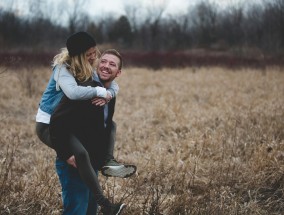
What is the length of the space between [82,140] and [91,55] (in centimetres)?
63

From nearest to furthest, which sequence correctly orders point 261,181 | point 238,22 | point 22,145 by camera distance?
point 261,181, point 22,145, point 238,22

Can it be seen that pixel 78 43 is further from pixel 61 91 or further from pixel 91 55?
pixel 61 91

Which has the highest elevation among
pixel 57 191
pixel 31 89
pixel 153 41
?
pixel 153 41

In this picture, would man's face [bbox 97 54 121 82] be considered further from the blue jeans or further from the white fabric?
the blue jeans

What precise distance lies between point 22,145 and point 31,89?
15.3ft

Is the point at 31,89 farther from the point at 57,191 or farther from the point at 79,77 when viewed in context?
the point at 79,77

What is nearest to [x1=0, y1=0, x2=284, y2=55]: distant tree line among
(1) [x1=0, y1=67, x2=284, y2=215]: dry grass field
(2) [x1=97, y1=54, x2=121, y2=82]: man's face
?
(1) [x1=0, y1=67, x2=284, y2=215]: dry grass field

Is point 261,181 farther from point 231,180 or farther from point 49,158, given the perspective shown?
point 49,158

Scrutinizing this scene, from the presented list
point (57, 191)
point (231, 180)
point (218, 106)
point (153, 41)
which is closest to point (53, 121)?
point (57, 191)

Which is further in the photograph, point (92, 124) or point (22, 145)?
point (22, 145)

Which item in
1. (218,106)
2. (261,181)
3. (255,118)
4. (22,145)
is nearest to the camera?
(261,181)

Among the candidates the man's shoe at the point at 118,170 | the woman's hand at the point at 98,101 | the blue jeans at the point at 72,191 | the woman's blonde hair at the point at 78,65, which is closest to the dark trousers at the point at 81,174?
the blue jeans at the point at 72,191

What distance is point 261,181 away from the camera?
407 centimetres

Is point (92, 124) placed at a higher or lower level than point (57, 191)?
higher
